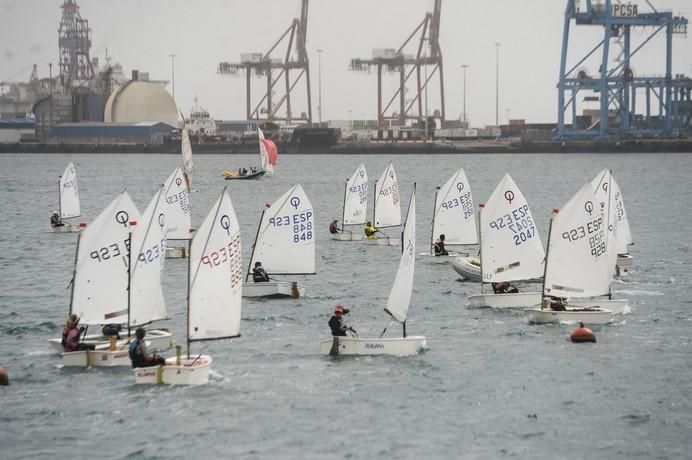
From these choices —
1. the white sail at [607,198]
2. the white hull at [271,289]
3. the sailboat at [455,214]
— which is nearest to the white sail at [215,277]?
the white hull at [271,289]

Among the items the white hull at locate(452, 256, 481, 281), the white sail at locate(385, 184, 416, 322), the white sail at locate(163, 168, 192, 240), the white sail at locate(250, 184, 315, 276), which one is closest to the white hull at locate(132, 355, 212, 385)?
the white sail at locate(385, 184, 416, 322)

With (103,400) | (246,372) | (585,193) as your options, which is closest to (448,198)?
(585,193)

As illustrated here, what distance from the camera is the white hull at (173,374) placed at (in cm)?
2972

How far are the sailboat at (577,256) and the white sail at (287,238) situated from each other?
9.06 metres

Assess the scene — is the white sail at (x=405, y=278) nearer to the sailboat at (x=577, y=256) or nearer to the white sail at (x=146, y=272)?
the sailboat at (x=577, y=256)

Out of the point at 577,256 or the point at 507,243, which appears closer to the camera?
the point at 577,256

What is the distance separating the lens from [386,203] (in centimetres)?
6519

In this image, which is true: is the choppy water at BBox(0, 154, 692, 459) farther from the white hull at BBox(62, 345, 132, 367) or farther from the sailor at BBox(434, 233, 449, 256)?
the sailor at BBox(434, 233, 449, 256)

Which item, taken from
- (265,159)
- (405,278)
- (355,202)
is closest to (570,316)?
(405,278)

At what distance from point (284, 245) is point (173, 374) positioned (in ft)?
47.0

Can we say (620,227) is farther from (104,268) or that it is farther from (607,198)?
(104,268)

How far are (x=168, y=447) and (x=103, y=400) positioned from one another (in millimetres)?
3714

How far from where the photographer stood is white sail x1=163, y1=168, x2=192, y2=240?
5347cm

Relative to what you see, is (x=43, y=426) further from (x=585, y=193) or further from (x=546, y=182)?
(x=546, y=182)
